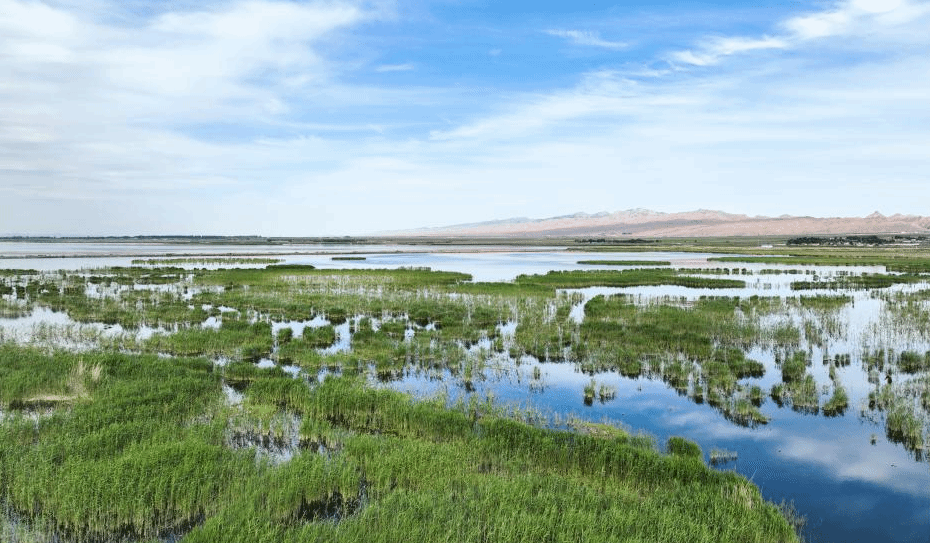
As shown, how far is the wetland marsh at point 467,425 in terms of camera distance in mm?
8859

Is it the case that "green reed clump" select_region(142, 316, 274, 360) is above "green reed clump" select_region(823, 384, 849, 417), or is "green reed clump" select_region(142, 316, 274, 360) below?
above

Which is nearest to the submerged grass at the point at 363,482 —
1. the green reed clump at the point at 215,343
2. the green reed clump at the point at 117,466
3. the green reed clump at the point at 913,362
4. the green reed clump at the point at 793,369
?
the green reed clump at the point at 117,466

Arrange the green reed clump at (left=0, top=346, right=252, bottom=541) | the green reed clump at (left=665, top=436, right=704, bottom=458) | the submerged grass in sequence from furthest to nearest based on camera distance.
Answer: the green reed clump at (left=665, top=436, right=704, bottom=458), the green reed clump at (left=0, top=346, right=252, bottom=541), the submerged grass

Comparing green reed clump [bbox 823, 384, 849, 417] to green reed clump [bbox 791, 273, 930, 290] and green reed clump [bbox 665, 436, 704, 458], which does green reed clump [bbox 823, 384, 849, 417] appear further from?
green reed clump [bbox 791, 273, 930, 290]

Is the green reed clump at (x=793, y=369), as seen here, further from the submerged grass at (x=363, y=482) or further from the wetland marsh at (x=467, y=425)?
the submerged grass at (x=363, y=482)

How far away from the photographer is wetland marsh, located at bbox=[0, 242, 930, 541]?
8859mm

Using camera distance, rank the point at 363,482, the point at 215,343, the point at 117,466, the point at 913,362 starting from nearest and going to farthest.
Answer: the point at 117,466, the point at 363,482, the point at 913,362, the point at 215,343

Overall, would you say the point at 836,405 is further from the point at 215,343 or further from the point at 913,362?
the point at 215,343

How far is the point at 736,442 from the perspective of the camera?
13.3 metres

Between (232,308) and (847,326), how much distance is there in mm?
30925

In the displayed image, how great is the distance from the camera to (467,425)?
12.7m

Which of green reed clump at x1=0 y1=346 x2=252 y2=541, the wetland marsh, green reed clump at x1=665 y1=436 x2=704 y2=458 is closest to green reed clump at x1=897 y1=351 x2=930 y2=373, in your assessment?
the wetland marsh

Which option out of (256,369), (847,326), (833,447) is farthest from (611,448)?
(847,326)

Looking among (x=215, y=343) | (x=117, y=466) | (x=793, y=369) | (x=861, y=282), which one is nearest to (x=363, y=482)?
(x=117, y=466)
